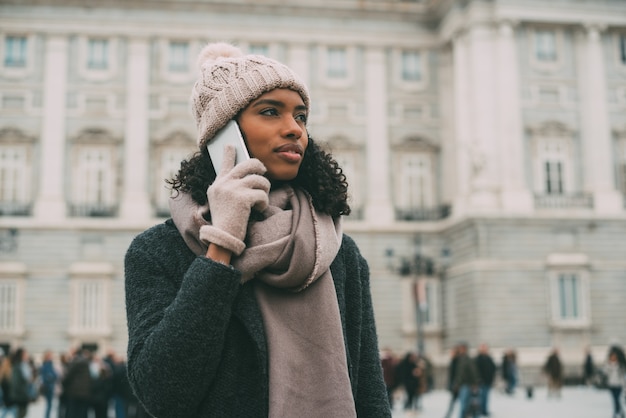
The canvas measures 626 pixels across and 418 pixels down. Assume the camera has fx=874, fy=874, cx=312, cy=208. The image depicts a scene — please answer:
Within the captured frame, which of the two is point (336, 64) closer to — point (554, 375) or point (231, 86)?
point (554, 375)

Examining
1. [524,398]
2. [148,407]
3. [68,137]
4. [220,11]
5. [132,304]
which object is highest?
[220,11]

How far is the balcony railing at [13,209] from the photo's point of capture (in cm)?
2867

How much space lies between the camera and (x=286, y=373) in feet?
6.10

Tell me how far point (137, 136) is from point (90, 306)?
593cm

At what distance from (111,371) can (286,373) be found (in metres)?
13.2

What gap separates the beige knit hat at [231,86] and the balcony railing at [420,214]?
1116 inches

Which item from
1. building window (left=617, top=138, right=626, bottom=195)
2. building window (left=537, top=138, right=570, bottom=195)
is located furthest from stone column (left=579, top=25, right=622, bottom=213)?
building window (left=537, top=138, right=570, bottom=195)

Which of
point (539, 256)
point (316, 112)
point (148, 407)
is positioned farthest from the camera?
point (316, 112)

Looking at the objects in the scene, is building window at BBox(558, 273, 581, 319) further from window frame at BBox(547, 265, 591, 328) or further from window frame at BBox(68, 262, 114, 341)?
window frame at BBox(68, 262, 114, 341)

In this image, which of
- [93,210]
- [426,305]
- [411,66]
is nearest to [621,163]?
[411,66]

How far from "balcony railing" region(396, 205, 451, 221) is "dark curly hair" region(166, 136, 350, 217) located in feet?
92.7

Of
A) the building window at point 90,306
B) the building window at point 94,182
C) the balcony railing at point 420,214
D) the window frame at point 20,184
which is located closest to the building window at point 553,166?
the balcony railing at point 420,214

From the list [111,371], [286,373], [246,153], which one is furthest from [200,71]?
[111,371]

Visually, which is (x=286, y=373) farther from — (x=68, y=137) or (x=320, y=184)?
(x=68, y=137)
